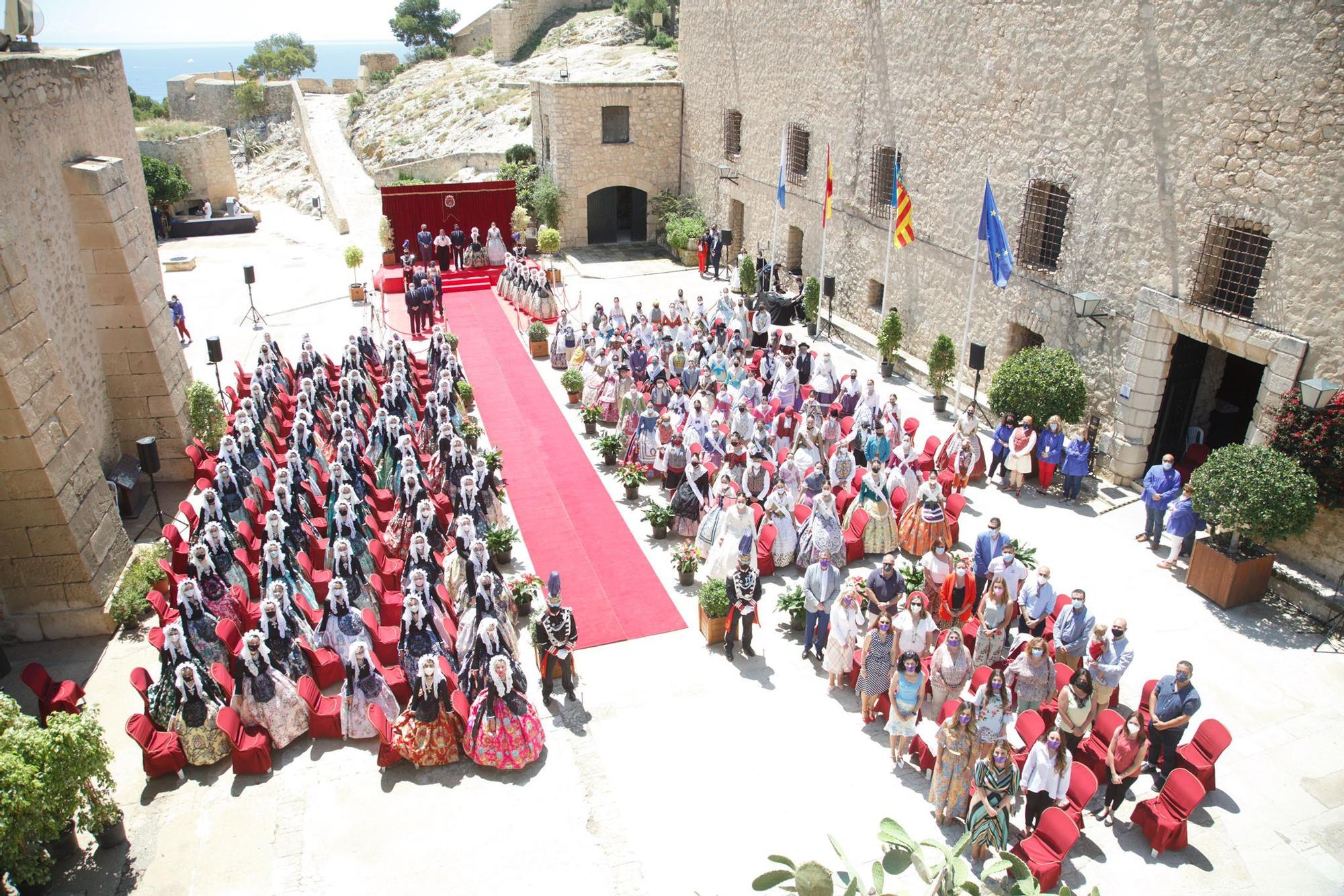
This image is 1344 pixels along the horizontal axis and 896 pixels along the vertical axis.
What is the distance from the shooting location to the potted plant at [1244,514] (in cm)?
1102

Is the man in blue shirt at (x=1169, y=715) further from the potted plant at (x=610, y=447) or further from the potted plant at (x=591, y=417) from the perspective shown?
the potted plant at (x=591, y=417)

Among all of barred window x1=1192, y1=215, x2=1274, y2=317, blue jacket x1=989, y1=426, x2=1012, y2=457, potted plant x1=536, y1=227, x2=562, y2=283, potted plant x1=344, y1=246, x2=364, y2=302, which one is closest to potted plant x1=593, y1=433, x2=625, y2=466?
blue jacket x1=989, y1=426, x2=1012, y2=457

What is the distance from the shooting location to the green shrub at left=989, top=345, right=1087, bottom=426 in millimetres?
14531

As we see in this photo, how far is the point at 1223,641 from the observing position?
11.1m

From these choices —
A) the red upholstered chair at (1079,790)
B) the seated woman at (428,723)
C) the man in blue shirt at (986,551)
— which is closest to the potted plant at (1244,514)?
the man in blue shirt at (986,551)

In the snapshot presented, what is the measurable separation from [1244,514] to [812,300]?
42.3 ft

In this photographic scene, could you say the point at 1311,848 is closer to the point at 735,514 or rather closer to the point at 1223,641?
the point at 1223,641

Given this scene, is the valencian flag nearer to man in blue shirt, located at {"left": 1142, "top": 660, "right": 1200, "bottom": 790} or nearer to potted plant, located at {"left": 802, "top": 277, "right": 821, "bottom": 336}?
potted plant, located at {"left": 802, "top": 277, "right": 821, "bottom": 336}

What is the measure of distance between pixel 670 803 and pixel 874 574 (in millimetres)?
3386

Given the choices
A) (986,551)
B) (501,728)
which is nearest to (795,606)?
(986,551)

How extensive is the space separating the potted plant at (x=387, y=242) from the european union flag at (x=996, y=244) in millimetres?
18297

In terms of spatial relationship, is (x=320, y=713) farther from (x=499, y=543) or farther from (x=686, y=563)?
(x=686, y=563)

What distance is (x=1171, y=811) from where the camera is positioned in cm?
813

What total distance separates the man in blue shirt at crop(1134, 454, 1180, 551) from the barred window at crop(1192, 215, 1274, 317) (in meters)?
2.32
